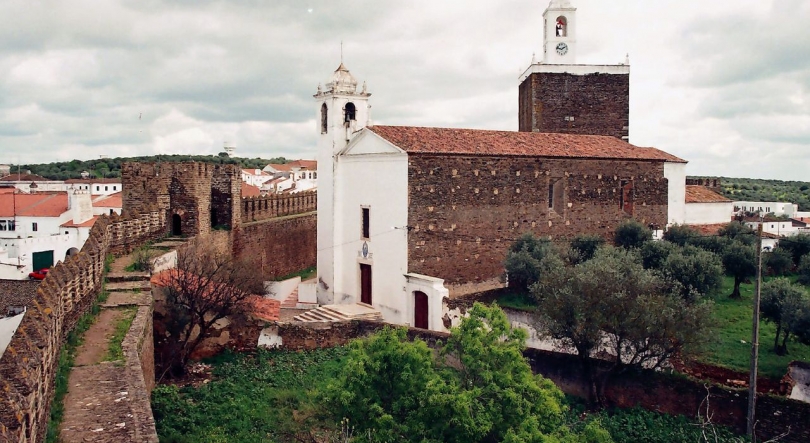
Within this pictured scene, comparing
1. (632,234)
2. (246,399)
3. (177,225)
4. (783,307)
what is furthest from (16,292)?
(783,307)

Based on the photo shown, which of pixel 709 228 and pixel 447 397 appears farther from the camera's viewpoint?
pixel 709 228

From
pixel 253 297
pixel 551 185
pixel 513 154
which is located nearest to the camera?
pixel 253 297

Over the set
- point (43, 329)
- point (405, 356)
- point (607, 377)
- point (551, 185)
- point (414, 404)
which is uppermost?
point (551, 185)

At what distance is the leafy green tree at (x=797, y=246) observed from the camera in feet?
75.6

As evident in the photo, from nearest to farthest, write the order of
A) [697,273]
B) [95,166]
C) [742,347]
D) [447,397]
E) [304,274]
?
[447,397]
[742,347]
[697,273]
[304,274]
[95,166]

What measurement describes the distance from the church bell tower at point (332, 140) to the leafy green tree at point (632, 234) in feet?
32.0

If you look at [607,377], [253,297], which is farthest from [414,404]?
[253,297]

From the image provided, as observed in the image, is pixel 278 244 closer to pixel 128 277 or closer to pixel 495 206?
pixel 495 206

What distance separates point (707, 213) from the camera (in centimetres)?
2803

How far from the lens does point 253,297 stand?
17922 millimetres

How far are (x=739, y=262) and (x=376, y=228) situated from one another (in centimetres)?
1089

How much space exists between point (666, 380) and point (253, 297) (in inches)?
407

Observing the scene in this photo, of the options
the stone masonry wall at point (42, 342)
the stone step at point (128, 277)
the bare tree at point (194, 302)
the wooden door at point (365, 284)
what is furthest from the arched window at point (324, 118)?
the stone step at point (128, 277)

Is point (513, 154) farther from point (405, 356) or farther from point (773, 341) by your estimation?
point (405, 356)
